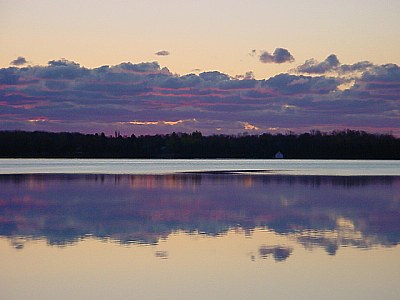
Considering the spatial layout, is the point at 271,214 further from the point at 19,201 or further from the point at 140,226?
the point at 19,201

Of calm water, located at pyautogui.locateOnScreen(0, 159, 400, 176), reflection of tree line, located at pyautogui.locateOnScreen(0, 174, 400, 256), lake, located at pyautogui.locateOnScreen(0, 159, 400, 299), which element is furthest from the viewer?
calm water, located at pyautogui.locateOnScreen(0, 159, 400, 176)

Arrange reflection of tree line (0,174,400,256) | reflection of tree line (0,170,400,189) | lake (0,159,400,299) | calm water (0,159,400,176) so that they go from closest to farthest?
1. lake (0,159,400,299)
2. reflection of tree line (0,174,400,256)
3. reflection of tree line (0,170,400,189)
4. calm water (0,159,400,176)

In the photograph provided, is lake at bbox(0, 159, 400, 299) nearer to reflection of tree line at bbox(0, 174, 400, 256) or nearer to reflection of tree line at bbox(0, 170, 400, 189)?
reflection of tree line at bbox(0, 174, 400, 256)

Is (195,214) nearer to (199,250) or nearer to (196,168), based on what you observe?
(199,250)

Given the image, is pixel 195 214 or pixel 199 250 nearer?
pixel 199 250

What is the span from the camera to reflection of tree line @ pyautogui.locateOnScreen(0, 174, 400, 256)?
12.6 meters

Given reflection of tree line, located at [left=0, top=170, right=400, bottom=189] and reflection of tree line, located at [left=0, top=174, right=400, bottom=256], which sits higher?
reflection of tree line, located at [left=0, top=174, right=400, bottom=256]

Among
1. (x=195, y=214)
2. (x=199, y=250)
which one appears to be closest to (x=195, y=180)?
(x=195, y=214)

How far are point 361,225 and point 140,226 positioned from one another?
14.4 feet

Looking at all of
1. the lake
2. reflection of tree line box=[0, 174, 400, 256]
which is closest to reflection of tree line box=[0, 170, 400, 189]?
reflection of tree line box=[0, 174, 400, 256]

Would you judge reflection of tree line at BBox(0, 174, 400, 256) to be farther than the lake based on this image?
Yes

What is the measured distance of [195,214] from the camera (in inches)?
635

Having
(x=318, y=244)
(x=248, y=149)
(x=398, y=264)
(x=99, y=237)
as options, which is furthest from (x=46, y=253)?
(x=248, y=149)

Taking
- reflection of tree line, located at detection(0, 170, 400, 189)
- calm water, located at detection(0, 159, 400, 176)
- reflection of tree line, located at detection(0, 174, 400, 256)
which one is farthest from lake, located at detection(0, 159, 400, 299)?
calm water, located at detection(0, 159, 400, 176)
